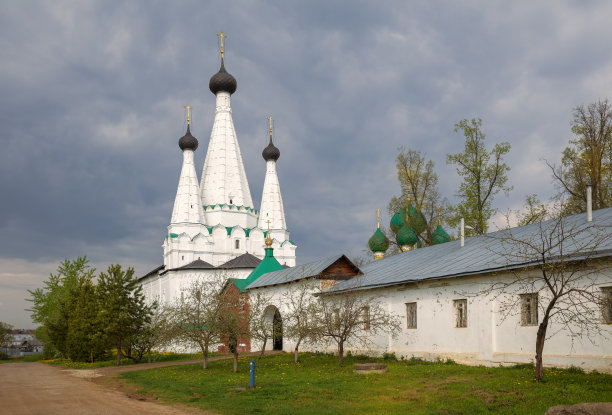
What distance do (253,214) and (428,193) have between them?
1762 centimetres

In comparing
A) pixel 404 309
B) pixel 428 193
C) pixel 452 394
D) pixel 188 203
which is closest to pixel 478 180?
pixel 428 193

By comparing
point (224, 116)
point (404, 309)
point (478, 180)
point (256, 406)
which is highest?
point (224, 116)

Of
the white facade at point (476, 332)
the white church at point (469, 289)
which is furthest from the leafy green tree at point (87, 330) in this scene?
the white facade at point (476, 332)

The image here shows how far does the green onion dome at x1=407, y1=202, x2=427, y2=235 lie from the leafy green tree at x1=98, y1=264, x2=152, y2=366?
16501 mm

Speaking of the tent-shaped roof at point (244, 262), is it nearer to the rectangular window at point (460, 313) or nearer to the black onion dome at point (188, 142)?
the black onion dome at point (188, 142)

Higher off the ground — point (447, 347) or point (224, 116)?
point (224, 116)

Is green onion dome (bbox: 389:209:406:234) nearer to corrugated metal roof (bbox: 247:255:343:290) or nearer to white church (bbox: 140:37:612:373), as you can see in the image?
white church (bbox: 140:37:612:373)

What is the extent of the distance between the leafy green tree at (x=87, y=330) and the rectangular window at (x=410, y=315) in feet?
52.0

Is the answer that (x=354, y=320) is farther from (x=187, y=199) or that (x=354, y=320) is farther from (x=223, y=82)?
(x=223, y=82)

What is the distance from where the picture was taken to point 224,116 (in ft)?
158

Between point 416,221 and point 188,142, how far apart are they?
2180cm

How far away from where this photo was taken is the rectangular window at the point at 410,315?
63.6ft

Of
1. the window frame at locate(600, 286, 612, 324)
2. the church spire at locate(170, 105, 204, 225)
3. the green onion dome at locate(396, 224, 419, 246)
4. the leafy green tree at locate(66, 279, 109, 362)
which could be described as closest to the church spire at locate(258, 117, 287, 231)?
the church spire at locate(170, 105, 204, 225)

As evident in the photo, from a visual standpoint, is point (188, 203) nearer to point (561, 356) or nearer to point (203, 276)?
point (203, 276)
